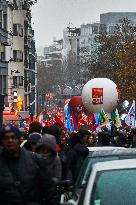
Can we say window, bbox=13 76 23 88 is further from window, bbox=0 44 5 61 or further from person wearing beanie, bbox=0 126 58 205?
person wearing beanie, bbox=0 126 58 205

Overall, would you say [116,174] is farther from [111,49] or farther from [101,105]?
[111,49]

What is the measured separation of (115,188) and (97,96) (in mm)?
37129

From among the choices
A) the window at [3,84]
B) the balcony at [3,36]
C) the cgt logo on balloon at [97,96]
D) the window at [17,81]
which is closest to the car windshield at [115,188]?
the cgt logo on balloon at [97,96]

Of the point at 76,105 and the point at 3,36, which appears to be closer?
the point at 76,105

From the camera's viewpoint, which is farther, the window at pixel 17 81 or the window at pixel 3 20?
the window at pixel 17 81

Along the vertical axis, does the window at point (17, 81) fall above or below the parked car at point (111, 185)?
below

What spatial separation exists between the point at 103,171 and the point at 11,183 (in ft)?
2.91

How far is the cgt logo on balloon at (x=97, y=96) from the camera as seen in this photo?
149 ft

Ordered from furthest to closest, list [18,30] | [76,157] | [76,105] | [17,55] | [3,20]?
[17,55]
[18,30]
[3,20]
[76,105]
[76,157]

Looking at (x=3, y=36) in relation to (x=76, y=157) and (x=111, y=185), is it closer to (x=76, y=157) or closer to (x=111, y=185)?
(x=76, y=157)

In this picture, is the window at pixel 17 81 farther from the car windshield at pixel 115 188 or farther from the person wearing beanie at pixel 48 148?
the car windshield at pixel 115 188

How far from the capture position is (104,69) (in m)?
75.3

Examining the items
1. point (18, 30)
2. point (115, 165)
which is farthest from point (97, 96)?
point (115, 165)

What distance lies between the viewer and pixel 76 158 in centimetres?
1521
